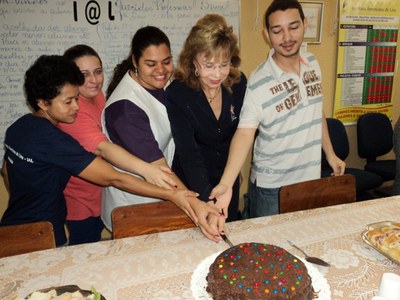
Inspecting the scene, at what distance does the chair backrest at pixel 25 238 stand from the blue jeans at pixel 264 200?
1.11 meters

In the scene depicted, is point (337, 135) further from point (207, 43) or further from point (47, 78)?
point (47, 78)

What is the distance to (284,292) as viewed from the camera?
935mm

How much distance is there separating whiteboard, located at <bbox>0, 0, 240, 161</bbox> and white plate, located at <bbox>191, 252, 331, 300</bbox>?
207 cm

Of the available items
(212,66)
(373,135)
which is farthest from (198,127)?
(373,135)

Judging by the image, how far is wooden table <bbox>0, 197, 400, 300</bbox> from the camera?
110cm

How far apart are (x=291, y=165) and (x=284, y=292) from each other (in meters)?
1.05

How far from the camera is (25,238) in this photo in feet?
4.50

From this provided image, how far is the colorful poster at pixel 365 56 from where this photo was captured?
338cm

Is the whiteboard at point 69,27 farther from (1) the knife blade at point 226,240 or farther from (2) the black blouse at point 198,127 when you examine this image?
(1) the knife blade at point 226,240

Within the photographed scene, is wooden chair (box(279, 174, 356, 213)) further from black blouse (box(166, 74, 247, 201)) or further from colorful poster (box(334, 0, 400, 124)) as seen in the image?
colorful poster (box(334, 0, 400, 124))

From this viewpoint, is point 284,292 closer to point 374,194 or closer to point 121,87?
point 121,87

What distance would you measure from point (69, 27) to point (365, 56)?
109 inches

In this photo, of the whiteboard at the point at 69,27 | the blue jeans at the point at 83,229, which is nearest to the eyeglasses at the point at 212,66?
the blue jeans at the point at 83,229

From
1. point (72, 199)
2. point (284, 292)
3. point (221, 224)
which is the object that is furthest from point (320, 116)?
point (72, 199)
